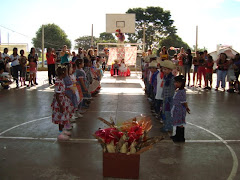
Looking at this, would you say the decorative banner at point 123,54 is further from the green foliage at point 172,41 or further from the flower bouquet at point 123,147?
the green foliage at point 172,41

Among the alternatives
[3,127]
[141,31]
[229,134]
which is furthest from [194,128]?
[141,31]

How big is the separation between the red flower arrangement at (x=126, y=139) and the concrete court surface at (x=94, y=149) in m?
0.41

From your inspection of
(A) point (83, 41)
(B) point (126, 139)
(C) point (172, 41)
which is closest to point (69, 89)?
(B) point (126, 139)

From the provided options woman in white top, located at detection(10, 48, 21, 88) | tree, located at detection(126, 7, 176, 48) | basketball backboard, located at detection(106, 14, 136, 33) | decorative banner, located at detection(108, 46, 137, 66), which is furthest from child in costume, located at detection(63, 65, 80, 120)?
tree, located at detection(126, 7, 176, 48)

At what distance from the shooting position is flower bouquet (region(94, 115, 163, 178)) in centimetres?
324

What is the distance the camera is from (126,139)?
10.6 feet

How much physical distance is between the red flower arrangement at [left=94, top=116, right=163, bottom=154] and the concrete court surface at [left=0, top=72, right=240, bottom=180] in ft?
1.34

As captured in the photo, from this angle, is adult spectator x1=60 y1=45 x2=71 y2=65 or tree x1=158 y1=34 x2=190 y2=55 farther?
tree x1=158 y1=34 x2=190 y2=55

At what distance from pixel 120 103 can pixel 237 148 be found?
464 centimetres

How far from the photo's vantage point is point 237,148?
4582mm

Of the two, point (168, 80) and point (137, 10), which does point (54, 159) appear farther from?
point (137, 10)

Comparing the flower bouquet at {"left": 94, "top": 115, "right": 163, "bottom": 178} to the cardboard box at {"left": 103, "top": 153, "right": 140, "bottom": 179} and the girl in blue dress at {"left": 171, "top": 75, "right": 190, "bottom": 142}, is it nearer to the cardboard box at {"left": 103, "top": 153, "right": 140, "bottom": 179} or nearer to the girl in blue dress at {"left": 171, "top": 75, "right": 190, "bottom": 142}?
the cardboard box at {"left": 103, "top": 153, "right": 140, "bottom": 179}

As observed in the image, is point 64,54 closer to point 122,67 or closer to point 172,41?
point 122,67

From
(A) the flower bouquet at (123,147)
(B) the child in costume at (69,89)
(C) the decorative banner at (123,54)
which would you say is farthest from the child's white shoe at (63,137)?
(C) the decorative banner at (123,54)
